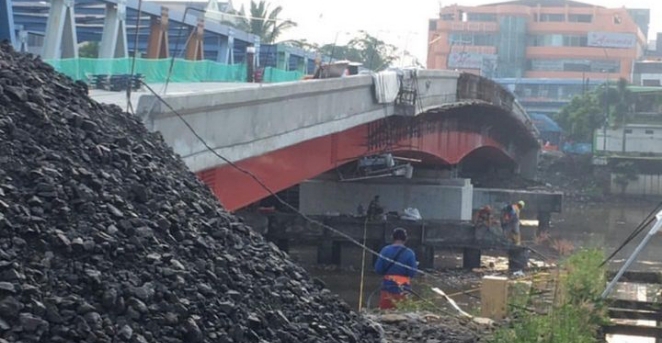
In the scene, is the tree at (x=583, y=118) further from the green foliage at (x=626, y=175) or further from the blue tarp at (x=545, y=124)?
the green foliage at (x=626, y=175)

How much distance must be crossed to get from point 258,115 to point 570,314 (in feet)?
31.1

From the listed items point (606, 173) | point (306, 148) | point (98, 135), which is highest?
point (98, 135)

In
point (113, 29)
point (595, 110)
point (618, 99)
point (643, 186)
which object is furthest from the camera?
point (595, 110)

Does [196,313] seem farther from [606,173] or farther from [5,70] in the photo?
[606,173]

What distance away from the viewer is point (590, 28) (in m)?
104

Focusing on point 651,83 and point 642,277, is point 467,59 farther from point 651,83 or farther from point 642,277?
point 642,277

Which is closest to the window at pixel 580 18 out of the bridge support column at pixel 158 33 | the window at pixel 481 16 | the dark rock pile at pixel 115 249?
the window at pixel 481 16

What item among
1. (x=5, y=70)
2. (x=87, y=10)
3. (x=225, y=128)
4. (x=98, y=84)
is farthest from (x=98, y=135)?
(x=87, y=10)

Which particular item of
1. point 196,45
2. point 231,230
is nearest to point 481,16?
point 196,45

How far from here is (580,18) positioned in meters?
106

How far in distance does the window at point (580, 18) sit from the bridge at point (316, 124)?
6219cm

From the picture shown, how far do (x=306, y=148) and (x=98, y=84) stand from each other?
4.16 metres

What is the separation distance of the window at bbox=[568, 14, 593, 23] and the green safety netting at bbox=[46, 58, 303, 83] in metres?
71.1

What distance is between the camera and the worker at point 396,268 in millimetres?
14742
